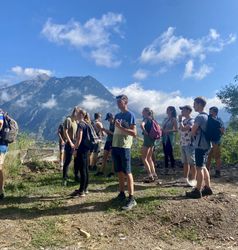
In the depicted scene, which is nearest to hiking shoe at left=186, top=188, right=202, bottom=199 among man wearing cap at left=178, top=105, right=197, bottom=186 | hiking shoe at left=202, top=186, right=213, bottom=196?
hiking shoe at left=202, top=186, right=213, bottom=196

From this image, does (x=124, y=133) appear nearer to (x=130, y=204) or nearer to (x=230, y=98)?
(x=130, y=204)

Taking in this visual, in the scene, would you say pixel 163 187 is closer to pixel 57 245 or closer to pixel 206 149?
pixel 206 149

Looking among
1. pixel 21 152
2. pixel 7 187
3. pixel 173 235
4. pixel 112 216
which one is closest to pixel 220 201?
pixel 173 235

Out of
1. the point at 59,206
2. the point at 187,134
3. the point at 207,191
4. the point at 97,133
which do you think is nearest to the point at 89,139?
the point at 59,206

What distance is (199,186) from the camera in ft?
25.8

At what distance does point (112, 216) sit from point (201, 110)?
2922 millimetres

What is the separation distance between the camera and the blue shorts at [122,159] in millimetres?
7686

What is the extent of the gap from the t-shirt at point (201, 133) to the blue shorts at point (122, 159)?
→ 149cm

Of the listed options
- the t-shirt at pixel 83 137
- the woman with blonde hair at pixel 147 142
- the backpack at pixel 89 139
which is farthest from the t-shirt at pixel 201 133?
the t-shirt at pixel 83 137

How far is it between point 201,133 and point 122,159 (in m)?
1.76

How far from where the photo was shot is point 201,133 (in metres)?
7.92

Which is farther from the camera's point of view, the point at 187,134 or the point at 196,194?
the point at 187,134

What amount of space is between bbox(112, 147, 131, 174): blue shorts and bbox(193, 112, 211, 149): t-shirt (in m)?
1.49

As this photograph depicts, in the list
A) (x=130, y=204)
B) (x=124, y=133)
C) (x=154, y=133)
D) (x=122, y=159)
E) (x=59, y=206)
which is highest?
(x=154, y=133)
